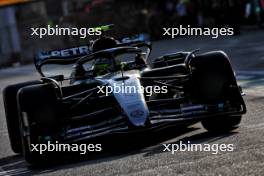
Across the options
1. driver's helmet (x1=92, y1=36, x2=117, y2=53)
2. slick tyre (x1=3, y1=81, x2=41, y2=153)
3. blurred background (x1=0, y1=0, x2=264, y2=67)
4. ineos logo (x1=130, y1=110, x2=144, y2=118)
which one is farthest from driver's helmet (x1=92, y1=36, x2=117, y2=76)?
blurred background (x1=0, y1=0, x2=264, y2=67)

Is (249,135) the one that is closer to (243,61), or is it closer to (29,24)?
(243,61)

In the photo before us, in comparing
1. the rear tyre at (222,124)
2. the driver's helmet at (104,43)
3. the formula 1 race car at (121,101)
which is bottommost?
the rear tyre at (222,124)

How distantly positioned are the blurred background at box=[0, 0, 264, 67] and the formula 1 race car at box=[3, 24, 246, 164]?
2254 cm

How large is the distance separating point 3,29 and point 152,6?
7.33 meters

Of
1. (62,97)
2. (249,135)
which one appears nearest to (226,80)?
(249,135)

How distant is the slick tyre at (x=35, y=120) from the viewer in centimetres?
934

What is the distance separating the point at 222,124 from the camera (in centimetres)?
990

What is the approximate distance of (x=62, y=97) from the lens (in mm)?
9883

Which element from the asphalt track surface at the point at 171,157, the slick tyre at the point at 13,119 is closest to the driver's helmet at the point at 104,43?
the slick tyre at the point at 13,119

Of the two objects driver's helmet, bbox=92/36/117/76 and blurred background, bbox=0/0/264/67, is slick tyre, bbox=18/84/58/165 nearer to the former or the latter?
driver's helmet, bbox=92/36/117/76

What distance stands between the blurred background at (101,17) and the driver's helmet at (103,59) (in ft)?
70.9

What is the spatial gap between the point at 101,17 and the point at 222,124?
1232 inches

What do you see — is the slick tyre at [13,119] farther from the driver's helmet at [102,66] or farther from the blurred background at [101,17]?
the blurred background at [101,17]

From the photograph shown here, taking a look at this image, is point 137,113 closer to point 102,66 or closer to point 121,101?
point 121,101
